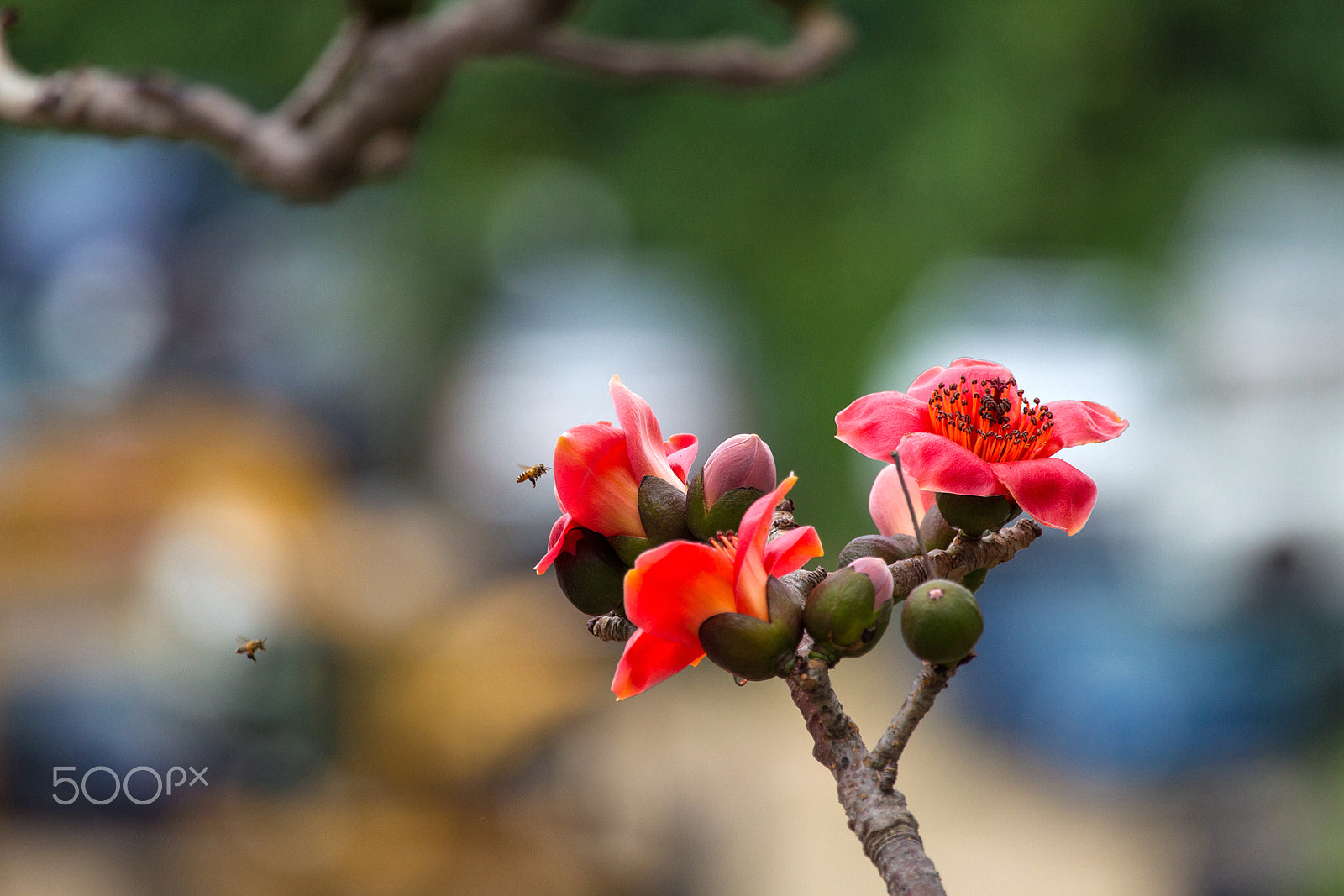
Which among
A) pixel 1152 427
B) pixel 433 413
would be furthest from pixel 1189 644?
pixel 433 413

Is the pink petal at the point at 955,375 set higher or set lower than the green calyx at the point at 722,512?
higher

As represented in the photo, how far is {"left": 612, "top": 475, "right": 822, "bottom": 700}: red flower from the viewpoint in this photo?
0.22 m

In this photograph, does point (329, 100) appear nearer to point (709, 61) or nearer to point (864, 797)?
point (709, 61)

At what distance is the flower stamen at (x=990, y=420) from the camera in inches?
10.7

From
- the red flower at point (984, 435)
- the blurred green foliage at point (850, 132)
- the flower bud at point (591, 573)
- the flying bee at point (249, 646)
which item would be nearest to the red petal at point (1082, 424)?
the red flower at point (984, 435)

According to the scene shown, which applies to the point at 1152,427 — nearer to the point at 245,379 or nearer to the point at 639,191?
the point at 639,191

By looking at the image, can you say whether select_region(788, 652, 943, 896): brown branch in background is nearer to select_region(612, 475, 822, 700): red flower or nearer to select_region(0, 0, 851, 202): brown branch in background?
select_region(612, 475, 822, 700): red flower

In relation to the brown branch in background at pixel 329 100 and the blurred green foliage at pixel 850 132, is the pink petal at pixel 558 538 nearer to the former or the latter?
the brown branch in background at pixel 329 100

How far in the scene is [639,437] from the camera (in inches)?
10.1

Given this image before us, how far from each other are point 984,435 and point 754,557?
68 mm

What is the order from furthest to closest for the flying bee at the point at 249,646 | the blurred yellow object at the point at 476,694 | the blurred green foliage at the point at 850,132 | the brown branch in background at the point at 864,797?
the blurred green foliage at the point at 850,132
the blurred yellow object at the point at 476,694
the flying bee at the point at 249,646
the brown branch in background at the point at 864,797

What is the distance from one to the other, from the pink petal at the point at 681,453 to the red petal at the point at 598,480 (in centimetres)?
2

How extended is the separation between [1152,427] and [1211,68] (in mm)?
731

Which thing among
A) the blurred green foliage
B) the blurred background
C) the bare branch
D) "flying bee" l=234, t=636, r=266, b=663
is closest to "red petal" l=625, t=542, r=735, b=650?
"flying bee" l=234, t=636, r=266, b=663
